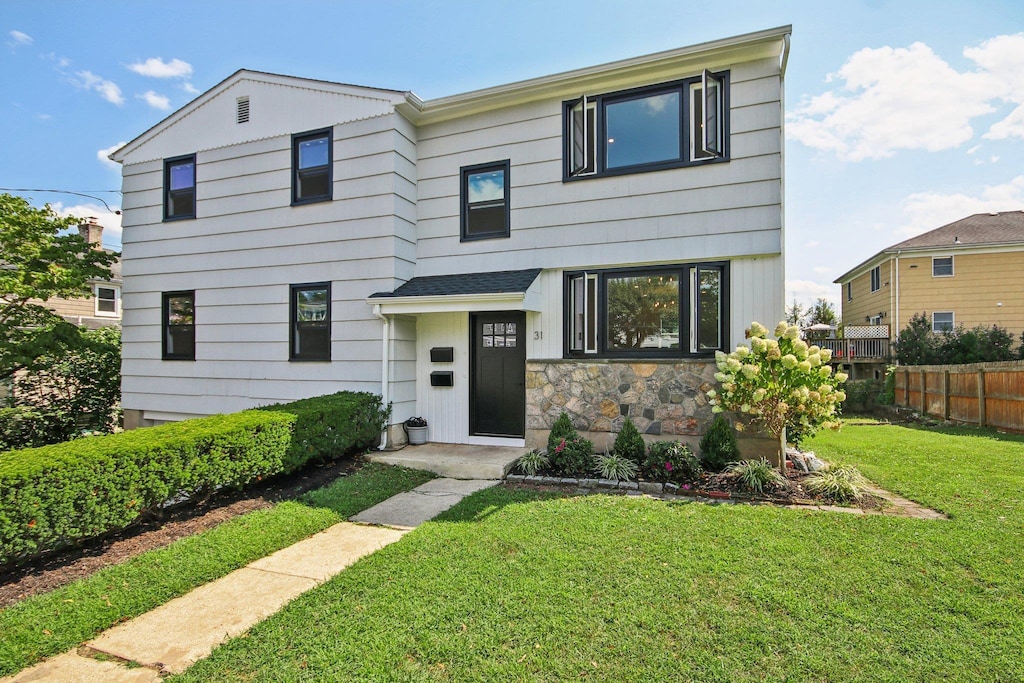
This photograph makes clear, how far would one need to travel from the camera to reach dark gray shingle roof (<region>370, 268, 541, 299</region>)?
700 centimetres

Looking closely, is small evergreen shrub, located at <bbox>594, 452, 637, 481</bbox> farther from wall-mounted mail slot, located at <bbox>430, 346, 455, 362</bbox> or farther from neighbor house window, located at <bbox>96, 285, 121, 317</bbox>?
neighbor house window, located at <bbox>96, 285, 121, 317</bbox>

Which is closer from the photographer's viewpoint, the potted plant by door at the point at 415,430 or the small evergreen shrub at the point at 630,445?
the small evergreen shrub at the point at 630,445

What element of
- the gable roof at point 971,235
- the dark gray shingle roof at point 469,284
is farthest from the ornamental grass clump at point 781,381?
the gable roof at point 971,235

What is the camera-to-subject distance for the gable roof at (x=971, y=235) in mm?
16750

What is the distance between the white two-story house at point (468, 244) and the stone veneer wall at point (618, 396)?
0.03 meters

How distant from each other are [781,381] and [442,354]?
4.78 metres

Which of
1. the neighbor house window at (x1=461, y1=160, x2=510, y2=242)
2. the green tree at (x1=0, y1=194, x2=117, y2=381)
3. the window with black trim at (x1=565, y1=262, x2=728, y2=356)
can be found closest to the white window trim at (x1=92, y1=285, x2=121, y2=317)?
the green tree at (x1=0, y1=194, x2=117, y2=381)

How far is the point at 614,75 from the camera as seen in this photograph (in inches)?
274

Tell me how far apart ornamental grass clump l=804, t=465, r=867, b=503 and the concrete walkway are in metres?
4.09

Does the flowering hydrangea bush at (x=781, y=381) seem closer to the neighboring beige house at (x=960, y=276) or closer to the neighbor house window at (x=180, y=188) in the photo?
the neighbor house window at (x=180, y=188)

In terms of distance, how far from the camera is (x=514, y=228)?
7.67 m

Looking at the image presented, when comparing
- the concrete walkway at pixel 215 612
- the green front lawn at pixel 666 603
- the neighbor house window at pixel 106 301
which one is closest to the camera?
the green front lawn at pixel 666 603

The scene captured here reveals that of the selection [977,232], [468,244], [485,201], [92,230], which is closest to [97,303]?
Answer: [92,230]

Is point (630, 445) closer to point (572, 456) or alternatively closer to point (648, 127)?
point (572, 456)
